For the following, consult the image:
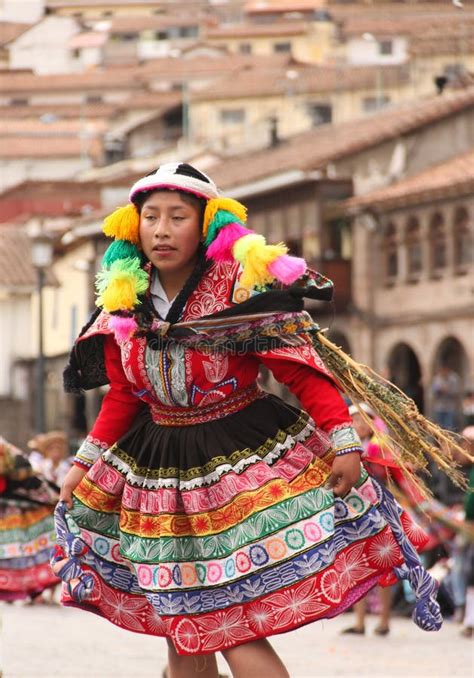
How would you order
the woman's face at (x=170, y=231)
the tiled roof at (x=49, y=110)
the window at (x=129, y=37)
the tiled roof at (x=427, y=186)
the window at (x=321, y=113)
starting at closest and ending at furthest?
the woman's face at (x=170, y=231)
the tiled roof at (x=427, y=186)
the window at (x=321, y=113)
the tiled roof at (x=49, y=110)
the window at (x=129, y=37)

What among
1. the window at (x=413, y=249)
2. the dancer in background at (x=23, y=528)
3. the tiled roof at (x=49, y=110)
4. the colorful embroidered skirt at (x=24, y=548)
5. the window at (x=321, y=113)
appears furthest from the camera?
the tiled roof at (x=49, y=110)

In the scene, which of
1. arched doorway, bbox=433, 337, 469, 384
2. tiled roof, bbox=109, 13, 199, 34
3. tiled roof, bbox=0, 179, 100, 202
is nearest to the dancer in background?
arched doorway, bbox=433, 337, 469, 384

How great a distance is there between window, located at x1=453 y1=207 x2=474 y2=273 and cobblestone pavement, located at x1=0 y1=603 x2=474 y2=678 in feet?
73.9

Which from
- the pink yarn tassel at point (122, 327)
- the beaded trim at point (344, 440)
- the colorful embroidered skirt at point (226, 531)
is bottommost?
the colorful embroidered skirt at point (226, 531)

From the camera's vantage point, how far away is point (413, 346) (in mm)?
39438

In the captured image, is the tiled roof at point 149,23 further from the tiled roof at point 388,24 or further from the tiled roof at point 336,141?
the tiled roof at point 336,141

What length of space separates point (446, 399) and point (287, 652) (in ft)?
68.2

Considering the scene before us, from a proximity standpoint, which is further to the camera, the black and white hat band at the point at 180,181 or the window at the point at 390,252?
the window at the point at 390,252

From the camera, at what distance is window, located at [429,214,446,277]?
39188mm

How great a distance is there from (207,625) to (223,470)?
0.52m

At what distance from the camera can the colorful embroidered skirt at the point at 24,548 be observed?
45.2ft

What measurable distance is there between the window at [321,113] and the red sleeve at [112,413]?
207ft

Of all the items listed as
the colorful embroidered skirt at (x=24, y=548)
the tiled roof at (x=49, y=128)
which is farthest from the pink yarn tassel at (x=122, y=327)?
the tiled roof at (x=49, y=128)

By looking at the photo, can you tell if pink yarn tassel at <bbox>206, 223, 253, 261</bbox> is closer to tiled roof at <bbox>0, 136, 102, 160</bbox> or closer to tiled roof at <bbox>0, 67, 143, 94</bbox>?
tiled roof at <bbox>0, 136, 102, 160</bbox>
